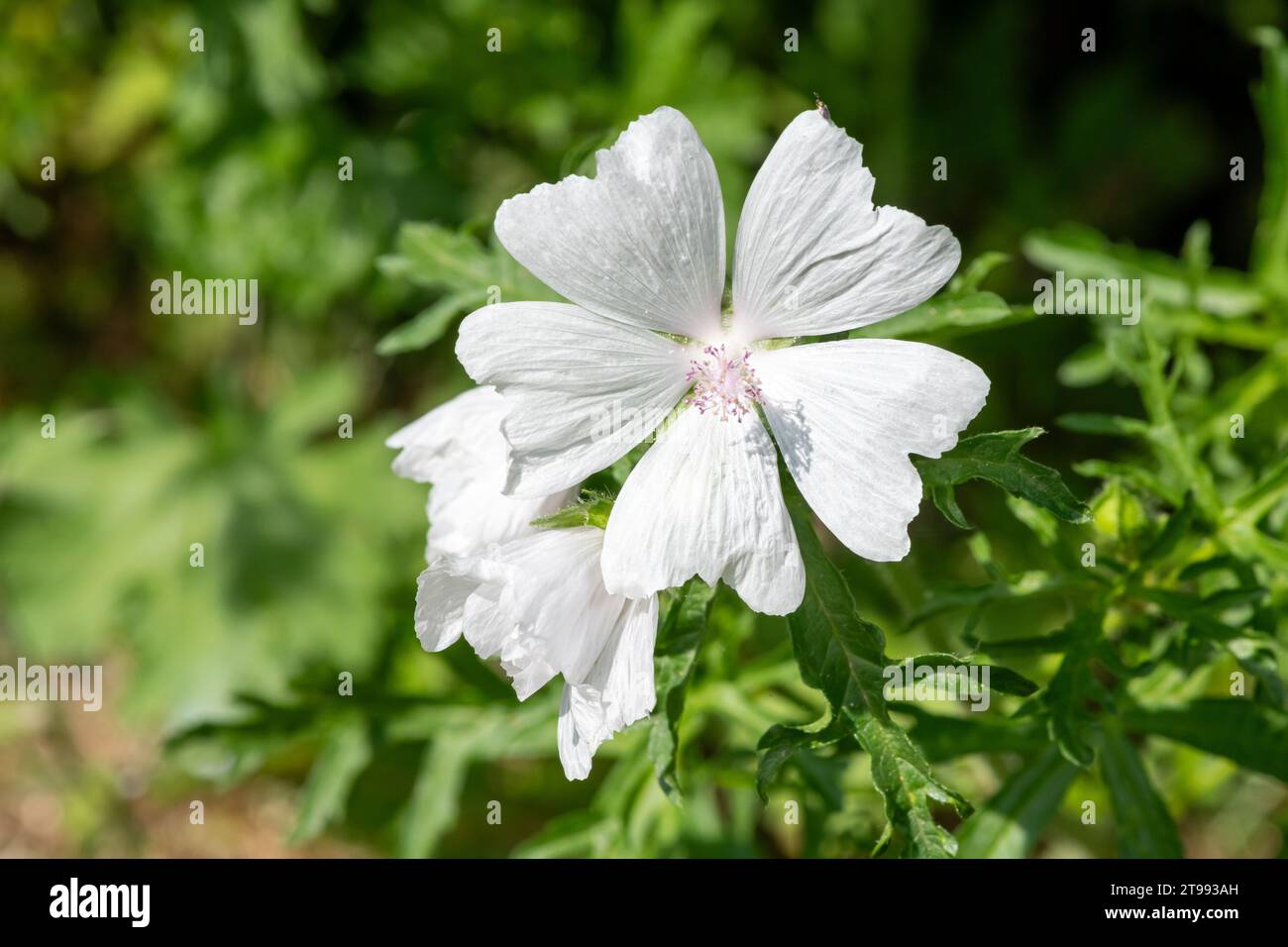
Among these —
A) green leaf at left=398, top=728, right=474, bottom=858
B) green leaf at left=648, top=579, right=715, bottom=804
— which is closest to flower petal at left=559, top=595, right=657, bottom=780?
green leaf at left=648, top=579, right=715, bottom=804

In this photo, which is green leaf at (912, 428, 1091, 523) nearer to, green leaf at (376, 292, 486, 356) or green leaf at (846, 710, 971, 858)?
green leaf at (846, 710, 971, 858)

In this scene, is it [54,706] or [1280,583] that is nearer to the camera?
[1280,583]

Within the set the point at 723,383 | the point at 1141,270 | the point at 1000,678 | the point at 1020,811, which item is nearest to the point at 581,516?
the point at 723,383

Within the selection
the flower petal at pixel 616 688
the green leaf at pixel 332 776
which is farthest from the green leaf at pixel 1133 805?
A: the green leaf at pixel 332 776

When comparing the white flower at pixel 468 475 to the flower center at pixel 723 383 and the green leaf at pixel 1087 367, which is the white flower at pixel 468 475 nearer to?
the flower center at pixel 723 383

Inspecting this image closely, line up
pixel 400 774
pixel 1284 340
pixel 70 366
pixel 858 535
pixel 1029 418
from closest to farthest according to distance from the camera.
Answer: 1. pixel 858 535
2. pixel 1284 340
3. pixel 400 774
4. pixel 1029 418
5. pixel 70 366

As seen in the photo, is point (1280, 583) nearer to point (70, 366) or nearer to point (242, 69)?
point (242, 69)
